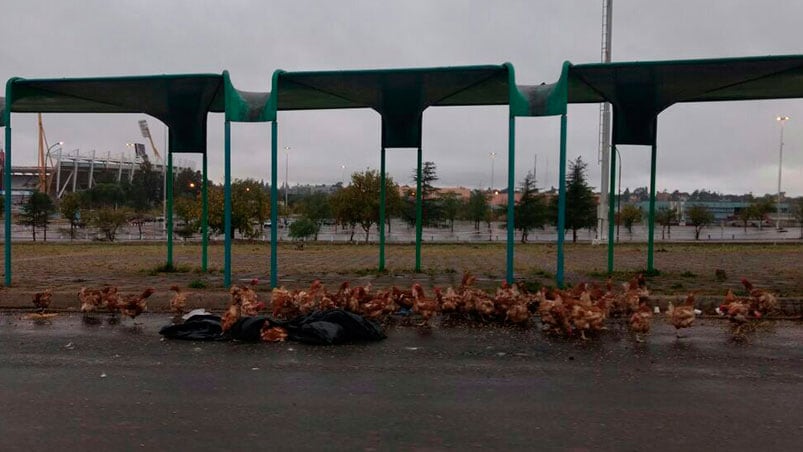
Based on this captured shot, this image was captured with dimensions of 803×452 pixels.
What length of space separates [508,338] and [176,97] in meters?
8.39

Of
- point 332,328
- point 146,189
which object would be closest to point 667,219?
point 332,328

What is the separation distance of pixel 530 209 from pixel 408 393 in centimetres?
3782

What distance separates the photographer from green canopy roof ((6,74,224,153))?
35.7 feet

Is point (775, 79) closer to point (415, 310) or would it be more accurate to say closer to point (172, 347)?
point (415, 310)

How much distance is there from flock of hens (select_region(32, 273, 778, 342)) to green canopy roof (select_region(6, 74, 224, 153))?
426 cm

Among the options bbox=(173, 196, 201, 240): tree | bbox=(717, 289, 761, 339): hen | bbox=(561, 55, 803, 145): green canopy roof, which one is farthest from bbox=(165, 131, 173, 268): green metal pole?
bbox=(173, 196, 201, 240): tree

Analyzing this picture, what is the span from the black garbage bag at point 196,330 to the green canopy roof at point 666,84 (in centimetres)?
696

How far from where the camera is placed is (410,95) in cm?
1189

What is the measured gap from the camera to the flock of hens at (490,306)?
701 cm

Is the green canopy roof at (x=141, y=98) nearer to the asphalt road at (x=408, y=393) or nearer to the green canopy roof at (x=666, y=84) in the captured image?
the asphalt road at (x=408, y=393)

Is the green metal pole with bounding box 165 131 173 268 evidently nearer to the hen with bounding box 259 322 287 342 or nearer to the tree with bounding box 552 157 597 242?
the hen with bounding box 259 322 287 342

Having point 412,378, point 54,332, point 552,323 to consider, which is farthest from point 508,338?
point 54,332

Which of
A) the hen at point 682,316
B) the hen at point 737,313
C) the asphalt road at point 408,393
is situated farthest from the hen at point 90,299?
the hen at point 737,313

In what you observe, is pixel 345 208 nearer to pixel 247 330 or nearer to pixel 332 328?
pixel 247 330
